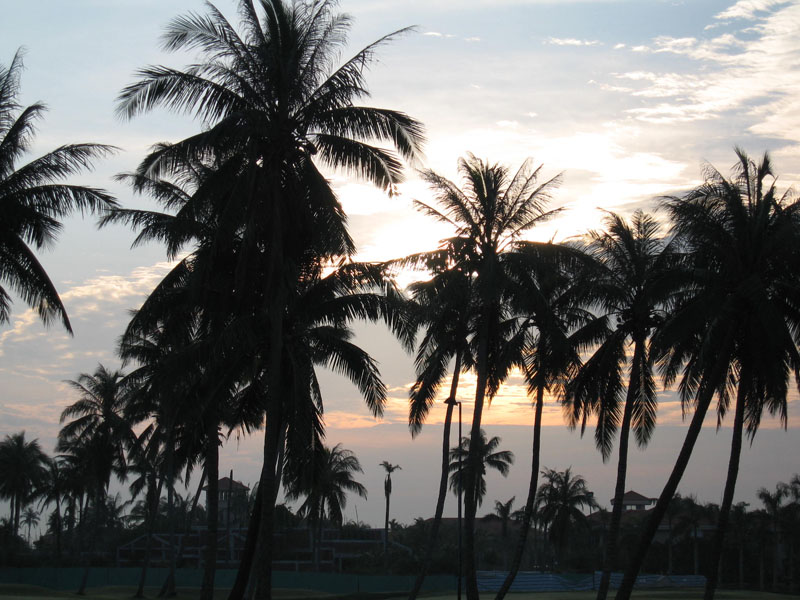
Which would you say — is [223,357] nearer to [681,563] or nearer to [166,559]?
[166,559]

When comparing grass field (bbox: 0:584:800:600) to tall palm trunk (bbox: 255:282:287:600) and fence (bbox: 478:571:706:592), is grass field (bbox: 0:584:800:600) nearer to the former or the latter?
fence (bbox: 478:571:706:592)

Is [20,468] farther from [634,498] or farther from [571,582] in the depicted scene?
[634,498]

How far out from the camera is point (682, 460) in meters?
23.2

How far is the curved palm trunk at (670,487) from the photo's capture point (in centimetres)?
2302

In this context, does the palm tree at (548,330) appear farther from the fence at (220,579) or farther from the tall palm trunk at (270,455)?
the fence at (220,579)

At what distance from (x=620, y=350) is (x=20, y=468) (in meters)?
65.2

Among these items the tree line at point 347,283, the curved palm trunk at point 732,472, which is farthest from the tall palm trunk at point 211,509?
the curved palm trunk at point 732,472

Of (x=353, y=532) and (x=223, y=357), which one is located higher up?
(x=223, y=357)

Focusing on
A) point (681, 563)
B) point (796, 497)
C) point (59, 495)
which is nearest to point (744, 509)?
point (796, 497)

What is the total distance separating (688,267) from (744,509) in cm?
6461

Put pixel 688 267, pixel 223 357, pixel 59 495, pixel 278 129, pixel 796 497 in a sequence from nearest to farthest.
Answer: pixel 278 129 → pixel 223 357 → pixel 688 267 → pixel 59 495 → pixel 796 497

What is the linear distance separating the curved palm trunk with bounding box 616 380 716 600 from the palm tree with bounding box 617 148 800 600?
3cm

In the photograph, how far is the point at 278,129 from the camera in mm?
19734

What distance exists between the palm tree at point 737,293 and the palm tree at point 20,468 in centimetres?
6754
